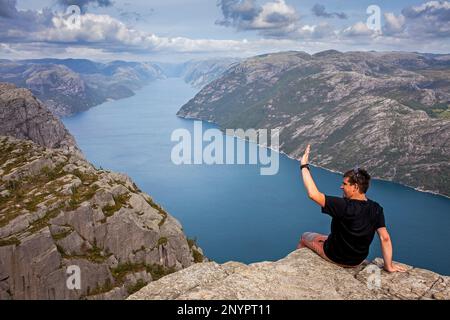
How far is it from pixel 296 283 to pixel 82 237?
9827 cm

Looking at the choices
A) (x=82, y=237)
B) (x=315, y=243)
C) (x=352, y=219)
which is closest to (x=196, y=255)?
(x=82, y=237)

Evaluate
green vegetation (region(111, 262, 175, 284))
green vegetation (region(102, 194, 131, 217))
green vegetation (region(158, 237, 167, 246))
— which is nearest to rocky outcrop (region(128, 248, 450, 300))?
green vegetation (region(111, 262, 175, 284))

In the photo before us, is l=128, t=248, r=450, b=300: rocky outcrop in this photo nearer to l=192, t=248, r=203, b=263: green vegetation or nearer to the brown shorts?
the brown shorts

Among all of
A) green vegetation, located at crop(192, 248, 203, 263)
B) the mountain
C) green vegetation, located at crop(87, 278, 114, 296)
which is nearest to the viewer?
the mountain

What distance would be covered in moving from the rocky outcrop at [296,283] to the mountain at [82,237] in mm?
88945

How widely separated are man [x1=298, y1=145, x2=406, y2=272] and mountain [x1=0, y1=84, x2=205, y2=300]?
9052 centimetres

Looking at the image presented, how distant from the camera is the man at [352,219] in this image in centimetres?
1239

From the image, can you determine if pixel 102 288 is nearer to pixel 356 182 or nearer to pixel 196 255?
pixel 196 255

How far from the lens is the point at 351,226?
1280 cm

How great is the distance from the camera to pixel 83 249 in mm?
100500

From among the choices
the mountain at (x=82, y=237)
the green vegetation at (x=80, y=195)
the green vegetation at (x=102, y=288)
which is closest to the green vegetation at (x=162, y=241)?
the mountain at (x=82, y=237)

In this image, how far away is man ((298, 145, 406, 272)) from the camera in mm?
12391

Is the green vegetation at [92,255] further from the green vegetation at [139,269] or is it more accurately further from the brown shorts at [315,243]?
the brown shorts at [315,243]
